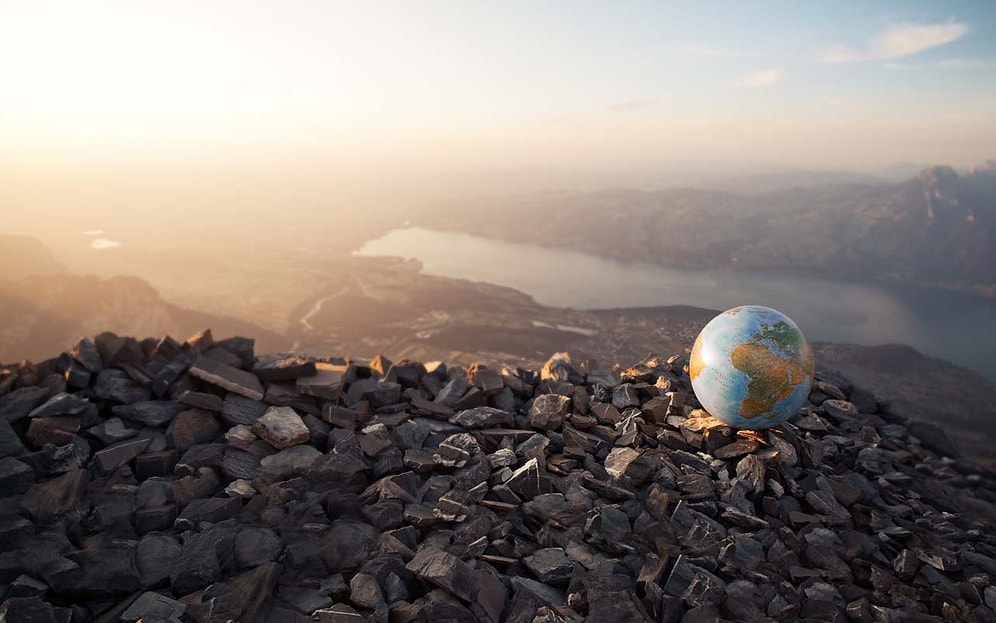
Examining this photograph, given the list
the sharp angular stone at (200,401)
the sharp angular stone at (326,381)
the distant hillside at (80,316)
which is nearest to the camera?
the sharp angular stone at (200,401)

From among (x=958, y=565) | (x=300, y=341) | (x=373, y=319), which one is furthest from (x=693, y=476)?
(x=373, y=319)

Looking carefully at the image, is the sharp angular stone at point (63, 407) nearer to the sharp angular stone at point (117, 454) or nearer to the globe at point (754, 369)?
the sharp angular stone at point (117, 454)

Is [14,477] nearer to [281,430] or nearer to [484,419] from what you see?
[281,430]

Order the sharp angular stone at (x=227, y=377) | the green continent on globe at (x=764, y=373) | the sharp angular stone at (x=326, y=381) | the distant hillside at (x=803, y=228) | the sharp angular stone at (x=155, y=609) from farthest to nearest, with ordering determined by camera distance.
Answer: the distant hillside at (x=803, y=228) → the sharp angular stone at (x=326, y=381) → the sharp angular stone at (x=227, y=377) → the green continent on globe at (x=764, y=373) → the sharp angular stone at (x=155, y=609)

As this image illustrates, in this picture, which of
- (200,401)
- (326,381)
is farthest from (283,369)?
(200,401)

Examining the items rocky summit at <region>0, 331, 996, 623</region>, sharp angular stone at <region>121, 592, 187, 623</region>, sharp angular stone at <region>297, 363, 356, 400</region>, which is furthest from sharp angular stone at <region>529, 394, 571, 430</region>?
sharp angular stone at <region>121, 592, 187, 623</region>

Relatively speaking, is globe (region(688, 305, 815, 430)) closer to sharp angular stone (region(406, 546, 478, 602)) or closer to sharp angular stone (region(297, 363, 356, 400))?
sharp angular stone (region(406, 546, 478, 602))

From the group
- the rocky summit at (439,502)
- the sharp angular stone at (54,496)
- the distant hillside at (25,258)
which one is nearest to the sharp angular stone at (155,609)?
the rocky summit at (439,502)
